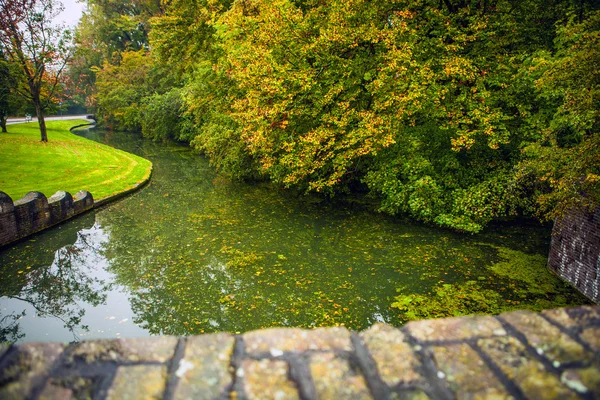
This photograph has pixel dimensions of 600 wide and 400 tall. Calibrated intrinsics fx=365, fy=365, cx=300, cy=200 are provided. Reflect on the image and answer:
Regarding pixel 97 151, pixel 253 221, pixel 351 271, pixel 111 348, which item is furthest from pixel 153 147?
pixel 111 348

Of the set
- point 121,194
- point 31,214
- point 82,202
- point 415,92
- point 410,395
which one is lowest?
point 121,194

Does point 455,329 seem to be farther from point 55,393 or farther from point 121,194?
point 121,194

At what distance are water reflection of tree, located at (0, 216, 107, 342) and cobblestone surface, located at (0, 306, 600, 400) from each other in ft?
21.4

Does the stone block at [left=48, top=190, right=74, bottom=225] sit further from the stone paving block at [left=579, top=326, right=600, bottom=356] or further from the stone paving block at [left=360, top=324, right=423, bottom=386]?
the stone paving block at [left=579, top=326, right=600, bottom=356]

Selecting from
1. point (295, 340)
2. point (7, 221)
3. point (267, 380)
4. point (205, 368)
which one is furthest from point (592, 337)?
point (7, 221)

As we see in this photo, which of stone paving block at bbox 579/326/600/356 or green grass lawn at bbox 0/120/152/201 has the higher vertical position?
stone paving block at bbox 579/326/600/356

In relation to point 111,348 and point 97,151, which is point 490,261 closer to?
point 111,348

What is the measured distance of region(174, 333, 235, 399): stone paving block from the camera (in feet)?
5.57

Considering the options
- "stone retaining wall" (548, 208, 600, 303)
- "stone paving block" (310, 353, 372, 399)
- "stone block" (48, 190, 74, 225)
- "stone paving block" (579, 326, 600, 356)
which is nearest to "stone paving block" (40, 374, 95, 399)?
"stone paving block" (310, 353, 372, 399)

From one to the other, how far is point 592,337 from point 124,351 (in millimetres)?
2434

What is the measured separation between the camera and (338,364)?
72.4 inches

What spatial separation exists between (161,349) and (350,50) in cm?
1346

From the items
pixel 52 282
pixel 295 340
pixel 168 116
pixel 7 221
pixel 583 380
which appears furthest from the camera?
pixel 168 116

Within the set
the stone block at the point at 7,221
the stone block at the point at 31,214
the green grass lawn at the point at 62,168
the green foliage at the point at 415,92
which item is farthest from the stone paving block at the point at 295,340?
the green grass lawn at the point at 62,168
